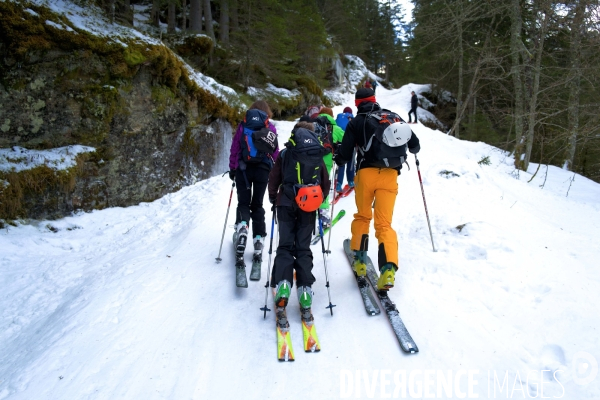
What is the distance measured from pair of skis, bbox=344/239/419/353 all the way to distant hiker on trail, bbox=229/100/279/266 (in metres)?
1.63

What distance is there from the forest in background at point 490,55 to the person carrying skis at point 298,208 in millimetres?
7339

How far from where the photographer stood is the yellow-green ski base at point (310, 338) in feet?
11.0

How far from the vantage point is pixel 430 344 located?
3.39 meters

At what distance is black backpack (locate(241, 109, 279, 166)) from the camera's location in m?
4.64

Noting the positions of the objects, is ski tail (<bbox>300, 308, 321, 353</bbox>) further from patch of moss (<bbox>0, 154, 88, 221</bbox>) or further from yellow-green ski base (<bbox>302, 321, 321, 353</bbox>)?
patch of moss (<bbox>0, 154, 88, 221</bbox>)

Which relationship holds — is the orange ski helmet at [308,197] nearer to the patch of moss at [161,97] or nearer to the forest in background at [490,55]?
the patch of moss at [161,97]

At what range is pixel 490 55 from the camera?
43.5ft

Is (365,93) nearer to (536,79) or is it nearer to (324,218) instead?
(324,218)

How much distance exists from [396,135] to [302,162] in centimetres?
117

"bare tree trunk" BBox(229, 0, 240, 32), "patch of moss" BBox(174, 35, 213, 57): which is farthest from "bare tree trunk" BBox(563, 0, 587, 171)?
"bare tree trunk" BBox(229, 0, 240, 32)

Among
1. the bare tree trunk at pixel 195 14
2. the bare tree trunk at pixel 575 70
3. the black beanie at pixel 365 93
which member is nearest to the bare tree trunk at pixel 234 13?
the bare tree trunk at pixel 195 14

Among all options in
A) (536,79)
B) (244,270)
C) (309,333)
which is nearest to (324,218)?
(244,270)

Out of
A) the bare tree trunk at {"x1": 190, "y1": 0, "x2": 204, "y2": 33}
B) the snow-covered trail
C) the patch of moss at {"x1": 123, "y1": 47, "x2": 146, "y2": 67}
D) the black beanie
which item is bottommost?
the snow-covered trail

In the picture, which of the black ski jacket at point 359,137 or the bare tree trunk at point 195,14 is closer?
the black ski jacket at point 359,137
